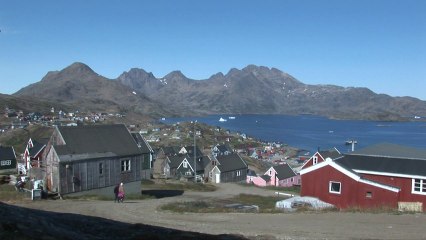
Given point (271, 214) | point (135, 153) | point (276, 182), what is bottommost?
point (276, 182)

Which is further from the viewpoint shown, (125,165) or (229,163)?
(229,163)

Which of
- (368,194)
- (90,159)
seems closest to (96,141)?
(90,159)

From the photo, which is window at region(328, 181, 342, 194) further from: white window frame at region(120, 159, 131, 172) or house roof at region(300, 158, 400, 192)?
white window frame at region(120, 159, 131, 172)

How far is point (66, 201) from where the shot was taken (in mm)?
28406

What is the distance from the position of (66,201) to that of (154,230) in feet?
48.6

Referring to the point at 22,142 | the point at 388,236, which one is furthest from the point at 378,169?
A: the point at 22,142

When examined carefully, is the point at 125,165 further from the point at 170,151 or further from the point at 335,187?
the point at 170,151

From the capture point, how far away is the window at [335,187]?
2911cm

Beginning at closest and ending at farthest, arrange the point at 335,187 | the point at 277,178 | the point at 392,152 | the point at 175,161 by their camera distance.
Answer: the point at 335,187
the point at 392,152
the point at 277,178
the point at 175,161

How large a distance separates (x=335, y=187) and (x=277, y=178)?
42182mm

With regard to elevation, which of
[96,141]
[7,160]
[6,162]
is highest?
[96,141]

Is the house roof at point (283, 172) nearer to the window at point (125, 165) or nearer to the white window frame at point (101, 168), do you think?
the window at point (125, 165)

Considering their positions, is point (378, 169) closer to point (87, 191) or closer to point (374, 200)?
point (374, 200)

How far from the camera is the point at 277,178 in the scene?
71188mm
